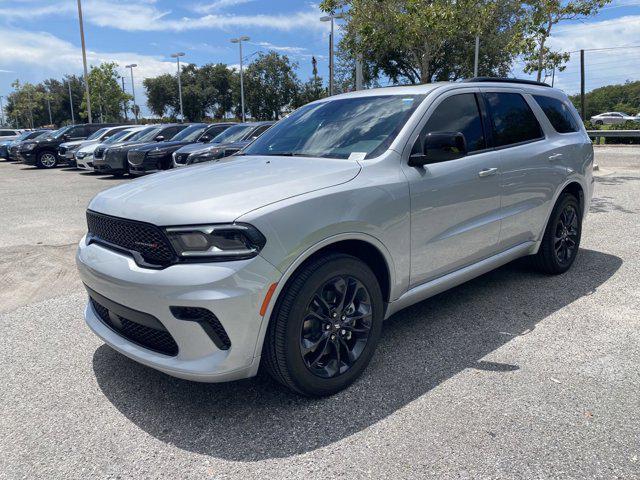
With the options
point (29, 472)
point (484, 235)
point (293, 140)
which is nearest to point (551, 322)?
point (484, 235)

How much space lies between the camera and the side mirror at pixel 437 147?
3277 mm

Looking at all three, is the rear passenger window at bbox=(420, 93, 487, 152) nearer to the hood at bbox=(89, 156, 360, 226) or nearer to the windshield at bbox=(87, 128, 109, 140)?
the hood at bbox=(89, 156, 360, 226)

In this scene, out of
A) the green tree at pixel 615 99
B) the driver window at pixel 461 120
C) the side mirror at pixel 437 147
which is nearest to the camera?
the side mirror at pixel 437 147

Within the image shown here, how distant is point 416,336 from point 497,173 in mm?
1414

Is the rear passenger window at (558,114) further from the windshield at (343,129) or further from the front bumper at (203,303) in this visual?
the front bumper at (203,303)

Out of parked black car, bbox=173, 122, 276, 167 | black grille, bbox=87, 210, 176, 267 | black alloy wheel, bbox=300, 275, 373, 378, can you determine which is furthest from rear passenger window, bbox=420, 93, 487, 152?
parked black car, bbox=173, 122, 276, 167

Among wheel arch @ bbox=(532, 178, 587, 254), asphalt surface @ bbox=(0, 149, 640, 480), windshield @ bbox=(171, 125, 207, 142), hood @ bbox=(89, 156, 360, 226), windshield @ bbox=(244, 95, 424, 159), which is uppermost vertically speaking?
windshield @ bbox=(171, 125, 207, 142)

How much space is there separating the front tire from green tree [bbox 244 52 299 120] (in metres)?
52.4

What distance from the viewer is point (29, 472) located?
2.42 meters

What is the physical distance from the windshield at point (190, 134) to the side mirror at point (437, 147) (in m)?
12.7

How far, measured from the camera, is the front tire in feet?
8.73

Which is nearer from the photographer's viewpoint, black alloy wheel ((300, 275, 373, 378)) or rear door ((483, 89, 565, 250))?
black alloy wheel ((300, 275, 373, 378))

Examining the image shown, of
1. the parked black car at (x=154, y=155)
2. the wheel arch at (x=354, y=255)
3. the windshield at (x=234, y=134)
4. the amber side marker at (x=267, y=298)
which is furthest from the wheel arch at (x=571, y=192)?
the parked black car at (x=154, y=155)

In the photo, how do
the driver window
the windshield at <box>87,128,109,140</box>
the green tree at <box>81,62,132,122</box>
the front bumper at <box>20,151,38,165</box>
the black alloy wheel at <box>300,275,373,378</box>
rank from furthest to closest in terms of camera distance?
the green tree at <box>81,62,132,122</box> → the front bumper at <box>20,151,38,165</box> → the windshield at <box>87,128,109,140</box> → the driver window → the black alloy wheel at <box>300,275,373,378</box>
